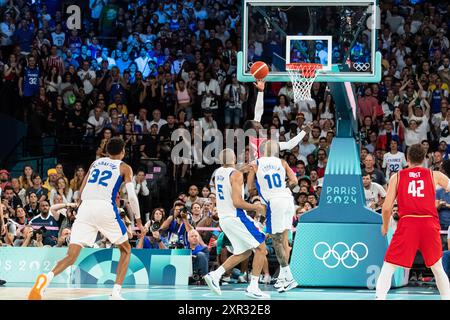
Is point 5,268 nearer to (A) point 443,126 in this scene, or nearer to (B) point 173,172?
(B) point 173,172

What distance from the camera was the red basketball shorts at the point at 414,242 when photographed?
10719mm

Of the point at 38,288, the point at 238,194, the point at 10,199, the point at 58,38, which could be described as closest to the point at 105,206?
the point at 38,288

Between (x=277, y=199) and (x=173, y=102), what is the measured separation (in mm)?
8810

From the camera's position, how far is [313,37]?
15398mm

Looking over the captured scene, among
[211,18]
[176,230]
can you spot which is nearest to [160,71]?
[211,18]

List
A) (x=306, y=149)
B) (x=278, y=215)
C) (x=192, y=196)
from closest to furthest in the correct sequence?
(x=278, y=215)
(x=192, y=196)
(x=306, y=149)

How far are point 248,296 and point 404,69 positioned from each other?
1046 centimetres

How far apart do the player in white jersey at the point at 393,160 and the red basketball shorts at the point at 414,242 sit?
8475 mm

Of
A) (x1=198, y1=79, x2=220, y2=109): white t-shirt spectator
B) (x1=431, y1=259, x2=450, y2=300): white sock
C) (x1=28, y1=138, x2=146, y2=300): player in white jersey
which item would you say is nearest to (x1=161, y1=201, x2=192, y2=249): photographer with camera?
(x1=198, y1=79, x2=220, y2=109): white t-shirt spectator

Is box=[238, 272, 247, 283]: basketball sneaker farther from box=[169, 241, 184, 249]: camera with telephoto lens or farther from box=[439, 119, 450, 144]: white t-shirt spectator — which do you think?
box=[439, 119, 450, 144]: white t-shirt spectator

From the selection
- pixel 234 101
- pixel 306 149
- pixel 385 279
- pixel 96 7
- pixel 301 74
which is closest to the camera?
pixel 385 279

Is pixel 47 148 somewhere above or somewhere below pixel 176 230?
above

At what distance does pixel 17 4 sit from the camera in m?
25.2

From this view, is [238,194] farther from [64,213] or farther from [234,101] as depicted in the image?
[234,101]
